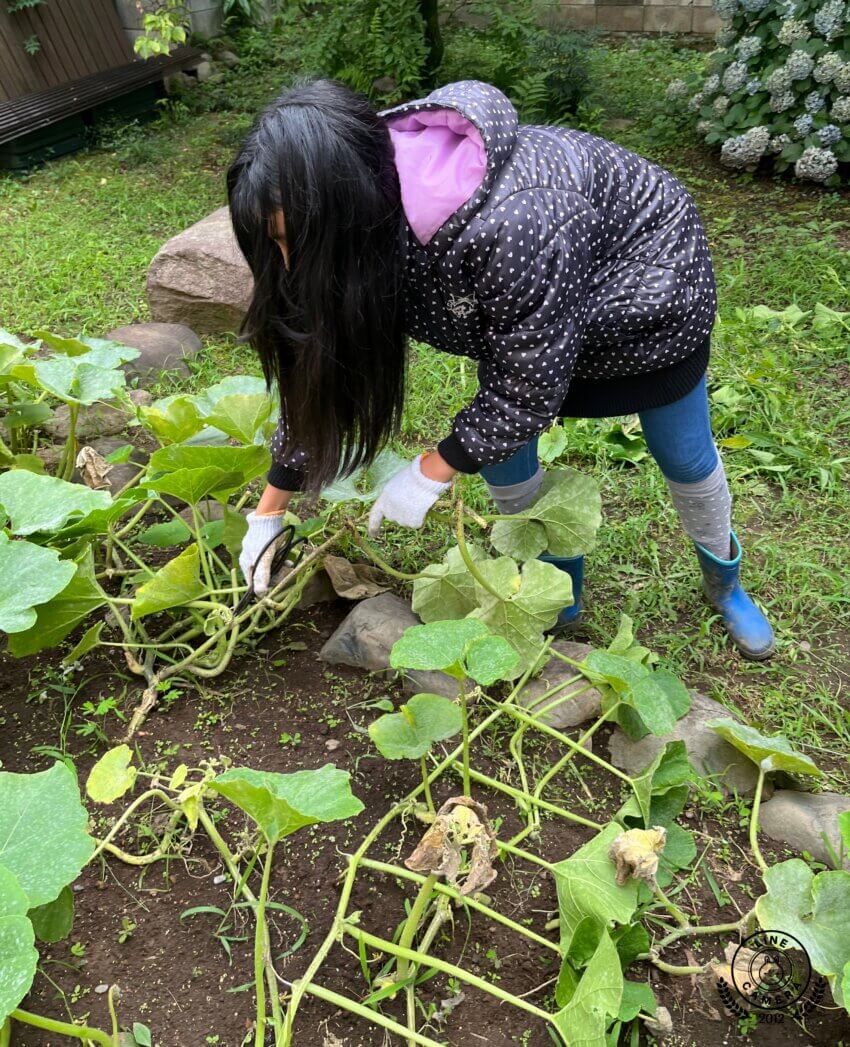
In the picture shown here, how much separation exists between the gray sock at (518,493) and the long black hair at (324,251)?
45 centimetres

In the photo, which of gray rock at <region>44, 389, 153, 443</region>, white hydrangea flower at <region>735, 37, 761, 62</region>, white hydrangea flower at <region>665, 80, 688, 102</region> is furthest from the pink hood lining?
white hydrangea flower at <region>665, 80, 688, 102</region>

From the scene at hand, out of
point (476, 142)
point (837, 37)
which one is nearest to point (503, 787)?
point (476, 142)

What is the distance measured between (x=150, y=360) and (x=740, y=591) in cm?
186

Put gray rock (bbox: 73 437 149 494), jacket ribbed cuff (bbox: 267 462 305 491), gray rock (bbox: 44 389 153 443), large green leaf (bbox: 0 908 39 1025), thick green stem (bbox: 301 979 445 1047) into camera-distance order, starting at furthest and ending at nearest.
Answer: gray rock (bbox: 44 389 153 443)
gray rock (bbox: 73 437 149 494)
jacket ribbed cuff (bbox: 267 462 305 491)
thick green stem (bbox: 301 979 445 1047)
large green leaf (bbox: 0 908 39 1025)

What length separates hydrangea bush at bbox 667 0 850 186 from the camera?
3520 mm

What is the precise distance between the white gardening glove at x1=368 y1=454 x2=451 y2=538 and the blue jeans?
6.0 inches

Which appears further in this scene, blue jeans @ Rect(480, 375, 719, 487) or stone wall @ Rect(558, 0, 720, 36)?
stone wall @ Rect(558, 0, 720, 36)

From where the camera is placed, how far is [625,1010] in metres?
1.11

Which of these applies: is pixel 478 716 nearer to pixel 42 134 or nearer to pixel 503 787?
pixel 503 787

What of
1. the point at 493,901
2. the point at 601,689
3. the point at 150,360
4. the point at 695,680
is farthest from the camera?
the point at 150,360

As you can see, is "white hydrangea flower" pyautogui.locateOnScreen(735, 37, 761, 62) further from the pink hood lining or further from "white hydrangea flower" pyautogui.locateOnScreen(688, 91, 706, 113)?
the pink hood lining

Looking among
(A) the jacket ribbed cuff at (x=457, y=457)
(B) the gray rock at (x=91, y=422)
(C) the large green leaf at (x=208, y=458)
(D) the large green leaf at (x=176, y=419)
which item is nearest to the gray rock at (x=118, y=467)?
(B) the gray rock at (x=91, y=422)

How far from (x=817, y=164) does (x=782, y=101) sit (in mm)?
302

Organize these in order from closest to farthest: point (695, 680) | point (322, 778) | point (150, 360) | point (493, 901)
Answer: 1. point (322, 778)
2. point (493, 901)
3. point (695, 680)
4. point (150, 360)
